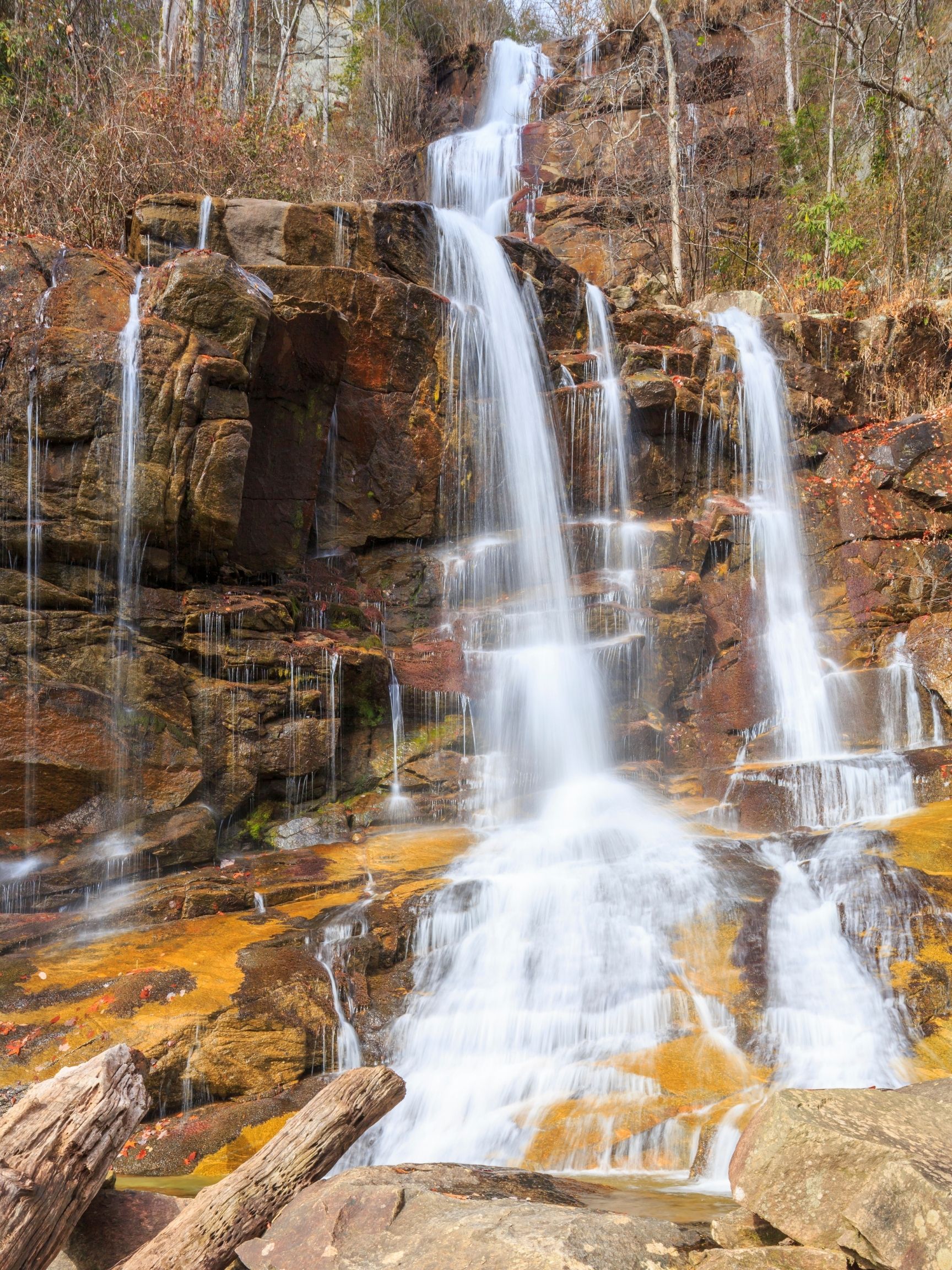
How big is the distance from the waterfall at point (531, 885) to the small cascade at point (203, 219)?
12.0ft

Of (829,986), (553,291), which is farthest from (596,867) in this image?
(553,291)

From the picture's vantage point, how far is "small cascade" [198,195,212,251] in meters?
12.3

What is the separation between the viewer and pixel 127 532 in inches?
368

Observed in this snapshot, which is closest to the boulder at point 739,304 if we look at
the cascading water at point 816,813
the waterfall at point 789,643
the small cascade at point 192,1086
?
the waterfall at point 789,643

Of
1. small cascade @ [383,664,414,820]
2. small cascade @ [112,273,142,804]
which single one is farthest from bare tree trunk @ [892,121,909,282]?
small cascade @ [112,273,142,804]

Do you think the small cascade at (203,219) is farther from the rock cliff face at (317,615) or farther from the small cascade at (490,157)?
the small cascade at (490,157)

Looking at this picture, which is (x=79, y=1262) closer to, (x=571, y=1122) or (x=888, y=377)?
(x=571, y=1122)

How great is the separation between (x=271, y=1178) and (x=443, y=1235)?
0.84m

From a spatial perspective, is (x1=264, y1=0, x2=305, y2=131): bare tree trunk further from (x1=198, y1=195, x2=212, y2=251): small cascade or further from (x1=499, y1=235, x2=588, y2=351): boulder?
(x1=499, y1=235, x2=588, y2=351): boulder

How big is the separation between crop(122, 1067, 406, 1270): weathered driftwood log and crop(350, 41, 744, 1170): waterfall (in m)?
1.86

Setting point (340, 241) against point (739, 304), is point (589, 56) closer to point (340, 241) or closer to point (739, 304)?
point (739, 304)

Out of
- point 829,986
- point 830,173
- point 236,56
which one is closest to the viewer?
point 829,986

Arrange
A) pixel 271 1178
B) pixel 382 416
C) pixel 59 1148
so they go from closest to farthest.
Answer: pixel 59 1148 < pixel 271 1178 < pixel 382 416

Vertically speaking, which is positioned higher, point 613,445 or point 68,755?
point 613,445
